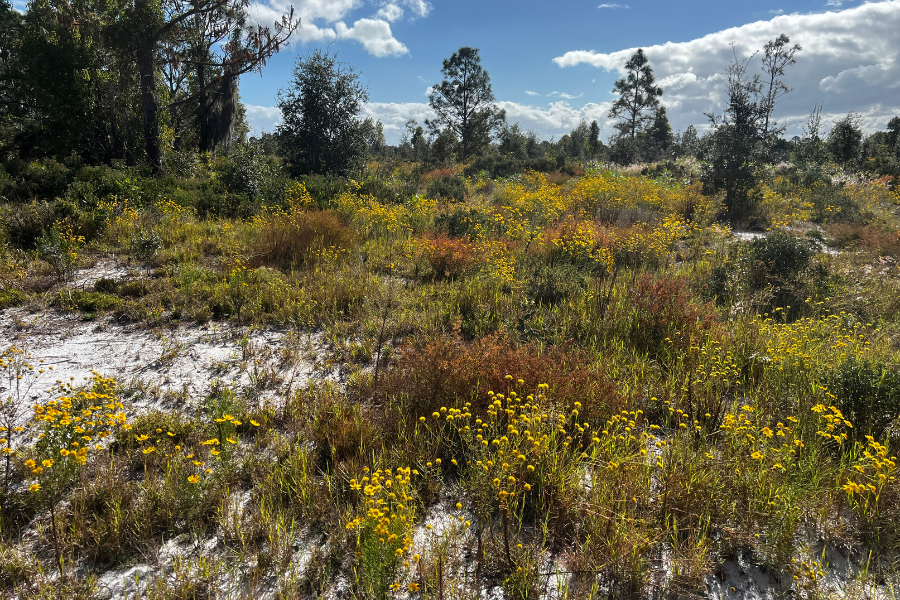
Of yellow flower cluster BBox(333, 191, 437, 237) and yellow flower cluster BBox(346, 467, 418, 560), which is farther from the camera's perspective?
yellow flower cluster BBox(333, 191, 437, 237)

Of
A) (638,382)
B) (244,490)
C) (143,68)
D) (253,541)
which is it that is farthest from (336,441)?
(143,68)

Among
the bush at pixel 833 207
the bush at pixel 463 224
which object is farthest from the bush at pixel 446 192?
the bush at pixel 833 207

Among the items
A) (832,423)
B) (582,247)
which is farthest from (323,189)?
(832,423)

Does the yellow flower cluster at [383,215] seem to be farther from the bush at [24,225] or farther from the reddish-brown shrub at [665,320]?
the bush at [24,225]

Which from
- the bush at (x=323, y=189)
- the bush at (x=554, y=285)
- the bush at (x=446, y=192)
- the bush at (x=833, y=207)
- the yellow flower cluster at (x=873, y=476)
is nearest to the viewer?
the yellow flower cluster at (x=873, y=476)

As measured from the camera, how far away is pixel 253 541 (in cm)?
246

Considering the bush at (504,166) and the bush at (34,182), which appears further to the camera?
the bush at (504,166)

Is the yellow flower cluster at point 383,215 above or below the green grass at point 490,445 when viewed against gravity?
above

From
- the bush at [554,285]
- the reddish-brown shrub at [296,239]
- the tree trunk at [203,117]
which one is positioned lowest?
the bush at [554,285]

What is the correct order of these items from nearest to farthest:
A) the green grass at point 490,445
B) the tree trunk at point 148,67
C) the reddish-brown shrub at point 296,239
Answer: the green grass at point 490,445, the reddish-brown shrub at point 296,239, the tree trunk at point 148,67

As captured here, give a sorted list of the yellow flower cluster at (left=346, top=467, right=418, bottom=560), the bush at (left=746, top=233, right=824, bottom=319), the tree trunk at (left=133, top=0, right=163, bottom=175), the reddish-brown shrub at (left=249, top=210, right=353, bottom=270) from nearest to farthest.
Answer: the yellow flower cluster at (left=346, top=467, right=418, bottom=560) → the bush at (left=746, top=233, right=824, bottom=319) → the reddish-brown shrub at (left=249, top=210, right=353, bottom=270) → the tree trunk at (left=133, top=0, right=163, bottom=175)

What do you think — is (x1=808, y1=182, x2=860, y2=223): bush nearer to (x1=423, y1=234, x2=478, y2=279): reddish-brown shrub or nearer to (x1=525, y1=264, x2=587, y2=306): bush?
(x1=525, y1=264, x2=587, y2=306): bush

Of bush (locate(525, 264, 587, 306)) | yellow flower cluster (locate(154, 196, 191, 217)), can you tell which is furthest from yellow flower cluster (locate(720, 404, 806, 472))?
yellow flower cluster (locate(154, 196, 191, 217))

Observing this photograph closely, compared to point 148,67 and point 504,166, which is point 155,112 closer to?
point 148,67
